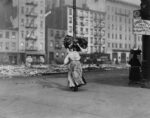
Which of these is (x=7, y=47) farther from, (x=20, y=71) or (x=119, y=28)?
(x=119, y=28)

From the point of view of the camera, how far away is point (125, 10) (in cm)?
674

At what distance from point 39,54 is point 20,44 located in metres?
4.68

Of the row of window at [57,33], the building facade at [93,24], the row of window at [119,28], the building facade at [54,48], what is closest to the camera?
the building facade at [93,24]

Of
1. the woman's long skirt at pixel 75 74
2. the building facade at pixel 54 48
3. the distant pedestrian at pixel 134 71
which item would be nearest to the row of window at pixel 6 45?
the woman's long skirt at pixel 75 74

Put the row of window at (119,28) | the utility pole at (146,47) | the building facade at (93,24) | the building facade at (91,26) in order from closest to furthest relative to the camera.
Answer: the building facade at (93,24) < the building facade at (91,26) < the row of window at (119,28) < the utility pole at (146,47)

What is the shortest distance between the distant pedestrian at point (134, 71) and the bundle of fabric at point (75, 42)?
247 cm

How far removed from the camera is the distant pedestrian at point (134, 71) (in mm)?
8999

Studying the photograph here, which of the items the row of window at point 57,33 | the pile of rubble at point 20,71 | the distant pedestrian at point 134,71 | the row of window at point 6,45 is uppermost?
the row of window at point 57,33

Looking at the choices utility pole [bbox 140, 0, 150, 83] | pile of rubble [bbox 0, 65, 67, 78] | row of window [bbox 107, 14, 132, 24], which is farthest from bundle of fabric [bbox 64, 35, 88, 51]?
pile of rubble [bbox 0, 65, 67, 78]

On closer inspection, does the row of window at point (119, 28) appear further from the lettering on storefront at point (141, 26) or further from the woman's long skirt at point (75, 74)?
the woman's long skirt at point (75, 74)

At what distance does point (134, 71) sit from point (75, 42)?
110 inches

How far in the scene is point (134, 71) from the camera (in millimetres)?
9172

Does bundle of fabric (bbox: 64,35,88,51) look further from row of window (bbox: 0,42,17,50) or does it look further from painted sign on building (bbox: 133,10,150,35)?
row of window (bbox: 0,42,17,50)

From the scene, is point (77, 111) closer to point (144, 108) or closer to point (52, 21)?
point (144, 108)
